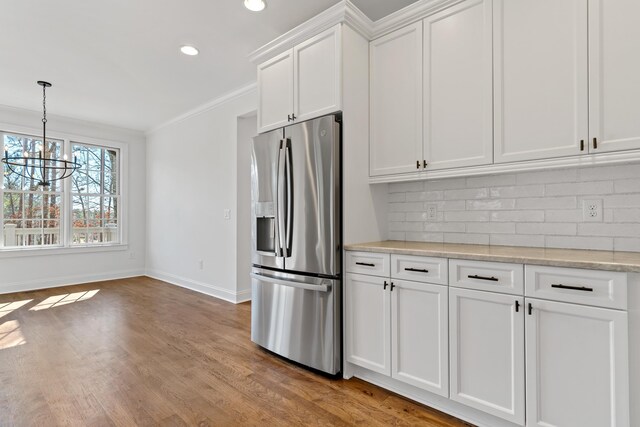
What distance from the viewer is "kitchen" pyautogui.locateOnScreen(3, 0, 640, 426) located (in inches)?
62.4

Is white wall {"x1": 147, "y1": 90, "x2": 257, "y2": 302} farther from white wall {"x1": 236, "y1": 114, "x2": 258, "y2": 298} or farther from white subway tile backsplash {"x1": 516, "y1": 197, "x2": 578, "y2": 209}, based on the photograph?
white subway tile backsplash {"x1": 516, "y1": 197, "x2": 578, "y2": 209}

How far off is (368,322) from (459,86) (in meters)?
1.65

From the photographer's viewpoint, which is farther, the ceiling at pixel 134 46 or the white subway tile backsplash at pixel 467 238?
the ceiling at pixel 134 46

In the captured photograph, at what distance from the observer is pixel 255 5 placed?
7.99 feet

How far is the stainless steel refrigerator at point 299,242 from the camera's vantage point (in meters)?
2.23

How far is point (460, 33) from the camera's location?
204 centimetres

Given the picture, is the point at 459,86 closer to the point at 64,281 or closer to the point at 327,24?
the point at 327,24

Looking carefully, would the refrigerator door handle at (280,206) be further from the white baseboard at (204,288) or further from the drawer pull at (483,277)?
the white baseboard at (204,288)

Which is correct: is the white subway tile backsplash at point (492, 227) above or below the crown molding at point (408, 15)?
below

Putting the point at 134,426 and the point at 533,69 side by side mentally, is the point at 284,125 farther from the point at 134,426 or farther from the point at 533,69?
the point at 134,426

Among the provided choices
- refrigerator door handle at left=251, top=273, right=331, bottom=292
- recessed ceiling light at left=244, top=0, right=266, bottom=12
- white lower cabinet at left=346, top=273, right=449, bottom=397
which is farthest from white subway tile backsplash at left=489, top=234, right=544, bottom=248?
recessed ceiling light at left=244, top=0, right=266, bottom=12

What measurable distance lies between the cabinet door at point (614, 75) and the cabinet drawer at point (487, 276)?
77cm

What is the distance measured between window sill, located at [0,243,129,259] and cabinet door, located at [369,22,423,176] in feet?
17.3

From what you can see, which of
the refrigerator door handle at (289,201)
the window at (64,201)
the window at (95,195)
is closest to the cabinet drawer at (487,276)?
the refrigerator door handle at (289,201)
